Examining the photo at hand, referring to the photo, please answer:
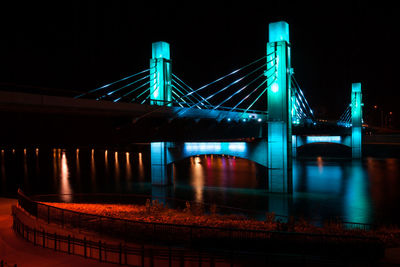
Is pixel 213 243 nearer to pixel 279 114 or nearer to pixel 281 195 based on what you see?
pixel 281 195

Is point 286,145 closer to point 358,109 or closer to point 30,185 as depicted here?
point 30,185

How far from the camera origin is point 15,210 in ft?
46.8

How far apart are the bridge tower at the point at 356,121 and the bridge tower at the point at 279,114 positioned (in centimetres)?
3975

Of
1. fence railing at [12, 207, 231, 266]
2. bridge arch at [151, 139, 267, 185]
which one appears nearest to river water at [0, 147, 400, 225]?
bridge arch at [151, 139, 267, 185]

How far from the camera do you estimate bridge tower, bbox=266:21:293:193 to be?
88.1ft

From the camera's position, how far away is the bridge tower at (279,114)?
88.1ft

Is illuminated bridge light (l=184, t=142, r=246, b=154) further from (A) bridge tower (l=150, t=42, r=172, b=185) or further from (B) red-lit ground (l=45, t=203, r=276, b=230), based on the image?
(B) red-lit ground (l=45, t=203, r=276, b=230)

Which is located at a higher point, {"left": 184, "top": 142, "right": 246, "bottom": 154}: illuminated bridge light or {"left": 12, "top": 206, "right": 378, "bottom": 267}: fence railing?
{"left": 184, "top": 142, "right": 246, "bottom": 154}: illuminated bridge light

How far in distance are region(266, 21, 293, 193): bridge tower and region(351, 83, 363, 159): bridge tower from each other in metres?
39.7

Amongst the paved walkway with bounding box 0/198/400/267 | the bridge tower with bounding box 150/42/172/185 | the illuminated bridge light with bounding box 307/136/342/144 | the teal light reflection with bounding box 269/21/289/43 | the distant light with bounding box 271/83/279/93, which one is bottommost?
the paved walkway with bounding box 0/198/400/267

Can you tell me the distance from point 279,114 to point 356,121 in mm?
44906

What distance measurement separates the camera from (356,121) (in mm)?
66750

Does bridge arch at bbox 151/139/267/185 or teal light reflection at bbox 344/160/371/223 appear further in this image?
bridge arch at bbox 151/139/267/185

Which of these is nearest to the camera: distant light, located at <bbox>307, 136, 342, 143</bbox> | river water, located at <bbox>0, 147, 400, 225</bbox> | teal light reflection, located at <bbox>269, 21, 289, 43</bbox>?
river water, located at <bbox>0, 147, 400, 225</bbox>
